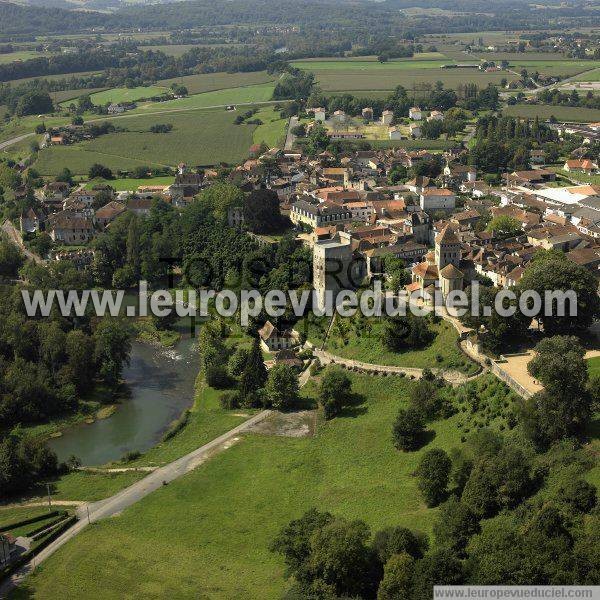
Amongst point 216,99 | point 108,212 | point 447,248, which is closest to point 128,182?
point 108,212

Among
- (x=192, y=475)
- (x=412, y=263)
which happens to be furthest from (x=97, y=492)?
(x=412, y=263)

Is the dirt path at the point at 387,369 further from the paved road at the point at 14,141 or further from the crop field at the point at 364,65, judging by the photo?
the crop field at the point at 364,65

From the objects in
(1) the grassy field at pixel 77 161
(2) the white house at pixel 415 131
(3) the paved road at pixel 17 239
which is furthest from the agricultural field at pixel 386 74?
(3) the paved road at pixel 17 239

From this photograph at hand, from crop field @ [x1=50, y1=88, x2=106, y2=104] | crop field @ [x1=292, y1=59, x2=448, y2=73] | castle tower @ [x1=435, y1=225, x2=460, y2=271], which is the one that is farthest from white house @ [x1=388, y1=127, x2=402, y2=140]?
crop field @ [x1=50, y1=88, x2=106, y2=104]

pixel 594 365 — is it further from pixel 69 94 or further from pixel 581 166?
pixel 69 94

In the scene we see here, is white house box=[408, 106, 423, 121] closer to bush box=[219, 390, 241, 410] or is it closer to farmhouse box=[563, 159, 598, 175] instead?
farmhouse box=[563, 159, 598, 175]

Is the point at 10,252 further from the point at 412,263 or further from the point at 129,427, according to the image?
the point at 412,263
